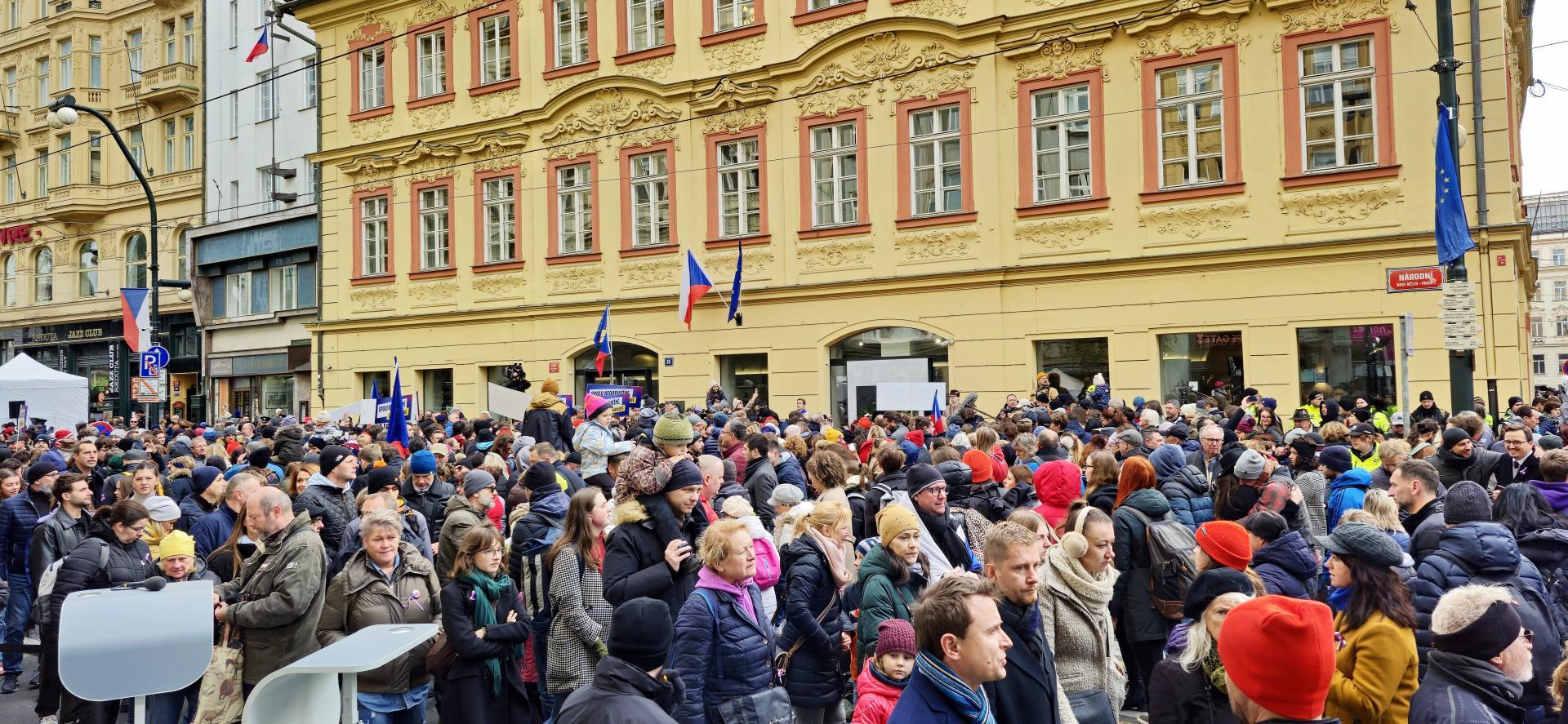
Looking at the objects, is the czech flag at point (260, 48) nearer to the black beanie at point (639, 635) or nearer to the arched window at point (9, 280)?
the arched window at point (9, 280)

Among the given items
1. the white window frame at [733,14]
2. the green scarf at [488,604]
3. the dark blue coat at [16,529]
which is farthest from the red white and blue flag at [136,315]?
the green scarf at [488,604]

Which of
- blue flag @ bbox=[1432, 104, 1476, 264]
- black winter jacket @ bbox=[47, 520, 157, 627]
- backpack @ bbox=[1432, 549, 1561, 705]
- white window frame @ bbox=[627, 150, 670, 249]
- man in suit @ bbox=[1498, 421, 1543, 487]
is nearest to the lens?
backpack @ bbox=[1432, 549, 1561, 705]

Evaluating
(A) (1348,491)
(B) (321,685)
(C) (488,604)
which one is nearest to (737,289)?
(A) (1348,491)

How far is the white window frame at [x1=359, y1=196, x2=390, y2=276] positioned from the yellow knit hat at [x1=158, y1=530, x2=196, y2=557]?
86.5ft

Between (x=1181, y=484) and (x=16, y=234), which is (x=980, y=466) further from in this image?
(x=16, y=234)

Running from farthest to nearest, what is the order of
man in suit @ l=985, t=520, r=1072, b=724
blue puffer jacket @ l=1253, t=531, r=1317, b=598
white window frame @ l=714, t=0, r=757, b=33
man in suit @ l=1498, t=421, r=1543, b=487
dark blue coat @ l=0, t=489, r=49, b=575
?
white window frame @ l=714, t=0, r=757, b=33 → dark blue coat @ l=0, t=489, r=49, b=575 → man in suit @ l=1498, t=421, r=1543, b=487 → blue puffer jacket @ l=1253, t=531, r=1317, b=598 → man in suit @ l=985, t=520, r=1072, b=724

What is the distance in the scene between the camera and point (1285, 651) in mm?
3391

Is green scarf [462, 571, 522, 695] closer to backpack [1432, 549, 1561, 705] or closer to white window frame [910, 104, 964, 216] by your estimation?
backpack [1432, 549, 1561, 705]

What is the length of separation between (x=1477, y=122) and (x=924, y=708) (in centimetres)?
1848

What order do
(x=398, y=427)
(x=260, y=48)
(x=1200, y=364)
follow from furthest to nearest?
(x=260, y=48), (x=1200, y=364), (x=398, y=427)

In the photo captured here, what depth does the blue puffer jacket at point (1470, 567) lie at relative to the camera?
5723 millimetres

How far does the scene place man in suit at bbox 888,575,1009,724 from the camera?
395 cm


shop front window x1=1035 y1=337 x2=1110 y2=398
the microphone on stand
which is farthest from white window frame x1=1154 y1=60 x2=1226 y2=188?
the microphone on stand

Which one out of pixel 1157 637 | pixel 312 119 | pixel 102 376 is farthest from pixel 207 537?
pixel 102 376
